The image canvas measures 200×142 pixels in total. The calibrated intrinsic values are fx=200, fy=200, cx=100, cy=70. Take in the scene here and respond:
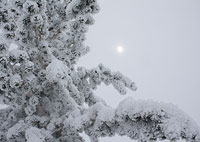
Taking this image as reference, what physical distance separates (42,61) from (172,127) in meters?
3.10

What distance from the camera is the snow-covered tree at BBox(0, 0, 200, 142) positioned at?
95.2 inches

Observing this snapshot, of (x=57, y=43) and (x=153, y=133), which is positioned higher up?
(x=57, y=43)

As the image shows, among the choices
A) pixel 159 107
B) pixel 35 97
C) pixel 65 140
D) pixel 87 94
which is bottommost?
pixel 159 107

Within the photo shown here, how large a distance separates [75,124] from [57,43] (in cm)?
231

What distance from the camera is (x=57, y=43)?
4.80 meters

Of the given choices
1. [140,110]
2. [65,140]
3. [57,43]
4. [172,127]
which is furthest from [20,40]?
[172,127]

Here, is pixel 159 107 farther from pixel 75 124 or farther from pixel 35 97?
pixel 35 97

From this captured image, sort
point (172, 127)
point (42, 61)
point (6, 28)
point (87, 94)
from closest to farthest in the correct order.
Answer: point (172, 127)
point (6, 28)
point (42, 61)
point (87, 94)

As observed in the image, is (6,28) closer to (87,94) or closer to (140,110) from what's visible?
(87,94)

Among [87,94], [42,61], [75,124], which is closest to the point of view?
[75,124]

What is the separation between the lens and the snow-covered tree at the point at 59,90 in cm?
242

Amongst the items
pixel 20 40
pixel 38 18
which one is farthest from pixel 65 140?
pixel 38 18

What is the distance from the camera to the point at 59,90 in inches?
156

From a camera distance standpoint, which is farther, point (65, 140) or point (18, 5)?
point (65, 140)
